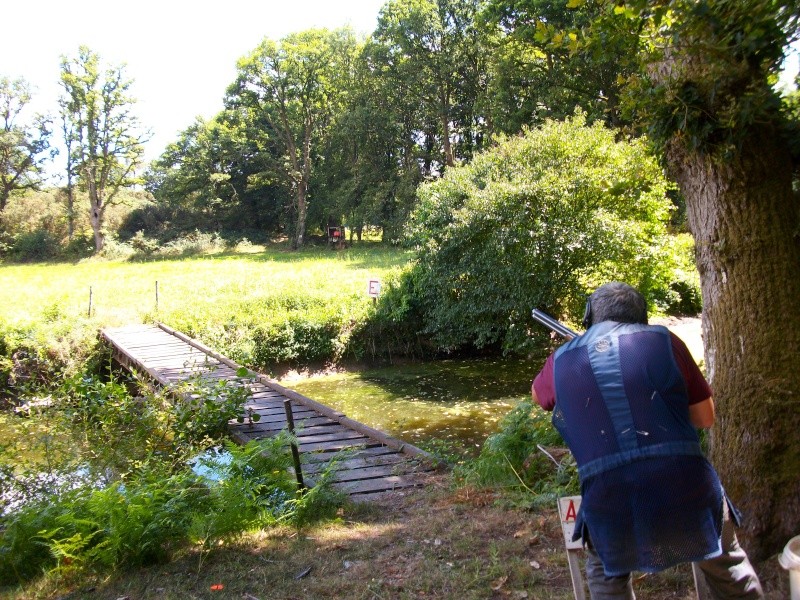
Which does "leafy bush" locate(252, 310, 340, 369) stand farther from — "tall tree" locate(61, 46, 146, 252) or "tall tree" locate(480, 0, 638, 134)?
"tall tree" locate(61, 46, 146, 252)

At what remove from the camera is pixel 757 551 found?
332 centimetres

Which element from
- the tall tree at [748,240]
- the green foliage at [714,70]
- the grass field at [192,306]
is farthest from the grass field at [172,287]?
the tall tree at [748,240]

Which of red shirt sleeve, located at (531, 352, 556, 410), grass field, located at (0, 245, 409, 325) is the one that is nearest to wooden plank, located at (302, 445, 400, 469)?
red shirt sleeve, located at (531, 352, 556, 410)

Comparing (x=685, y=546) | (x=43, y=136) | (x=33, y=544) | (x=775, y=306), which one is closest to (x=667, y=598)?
(x=685, y=546)

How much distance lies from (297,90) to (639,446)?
49.5m

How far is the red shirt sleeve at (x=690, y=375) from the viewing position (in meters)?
2.36

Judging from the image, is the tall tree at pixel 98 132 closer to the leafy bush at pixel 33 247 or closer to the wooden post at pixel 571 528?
the leafy bush at pixel 33 247

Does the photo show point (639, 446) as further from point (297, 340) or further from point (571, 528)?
point (297, 340)

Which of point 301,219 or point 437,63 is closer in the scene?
point 437,63

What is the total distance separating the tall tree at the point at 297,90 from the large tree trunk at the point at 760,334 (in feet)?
148

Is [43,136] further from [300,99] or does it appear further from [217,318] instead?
[217,318]

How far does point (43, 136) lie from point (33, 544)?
49.6 m

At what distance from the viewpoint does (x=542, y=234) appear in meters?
14.2

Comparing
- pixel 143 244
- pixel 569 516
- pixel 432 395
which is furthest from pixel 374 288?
pixel 143 244
